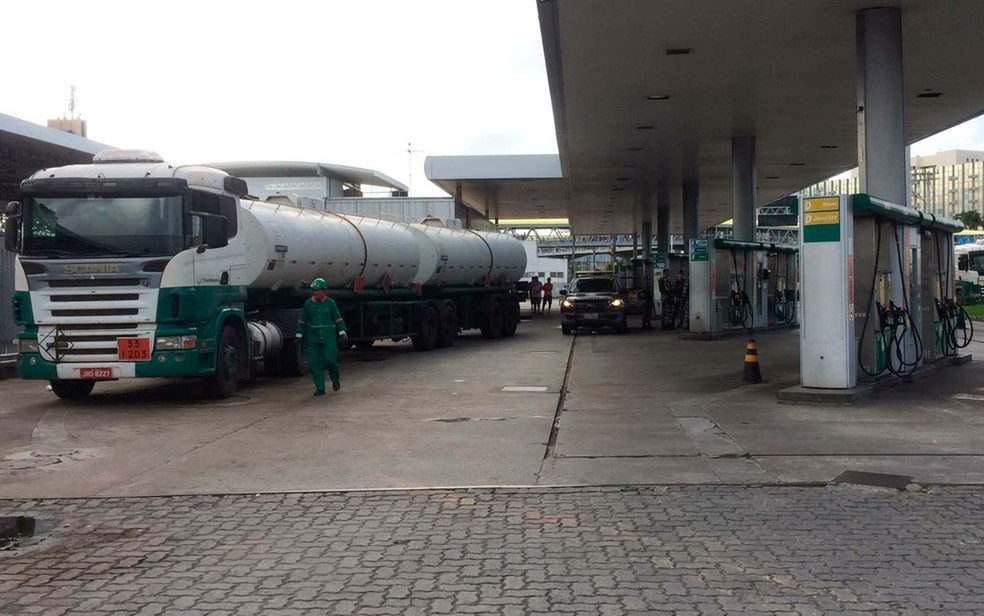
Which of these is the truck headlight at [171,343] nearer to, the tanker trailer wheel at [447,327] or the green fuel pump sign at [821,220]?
the green fuel pump sign at [821,220]

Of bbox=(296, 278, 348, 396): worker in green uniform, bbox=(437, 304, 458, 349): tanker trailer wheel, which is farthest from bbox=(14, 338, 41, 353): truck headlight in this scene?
bbox=(437, 304, 458, 349): tanker trailer wheel

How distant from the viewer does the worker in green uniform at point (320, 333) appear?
15031 millimetres

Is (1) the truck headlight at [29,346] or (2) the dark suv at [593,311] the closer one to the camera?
(1) the truck headlight at [29,346]

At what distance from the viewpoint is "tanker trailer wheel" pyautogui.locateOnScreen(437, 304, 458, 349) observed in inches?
1022

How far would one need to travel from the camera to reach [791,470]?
916 centimetres

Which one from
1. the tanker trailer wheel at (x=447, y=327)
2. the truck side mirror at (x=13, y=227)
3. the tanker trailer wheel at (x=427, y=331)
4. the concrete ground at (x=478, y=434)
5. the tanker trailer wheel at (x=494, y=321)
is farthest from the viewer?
the tanker trailer wheel at (x=494, y=321)

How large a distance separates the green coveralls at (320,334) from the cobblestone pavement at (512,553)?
672 centimetres

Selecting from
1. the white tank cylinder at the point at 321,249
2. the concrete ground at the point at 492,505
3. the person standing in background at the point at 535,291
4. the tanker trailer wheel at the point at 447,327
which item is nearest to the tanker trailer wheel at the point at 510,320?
the tanker trailer wheel at the point at 447,327

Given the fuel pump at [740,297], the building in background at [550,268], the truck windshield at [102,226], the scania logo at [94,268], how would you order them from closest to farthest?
the scania logo at [94,268] → the truck windshield at [102,226] → the fuel pump at [740,297] → the building in background at [550,268]

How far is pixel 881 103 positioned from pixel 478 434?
28.7 feet

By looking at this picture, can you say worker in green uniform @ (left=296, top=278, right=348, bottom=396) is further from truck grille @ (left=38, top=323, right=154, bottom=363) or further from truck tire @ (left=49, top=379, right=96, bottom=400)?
truck tire @ (left=49, top=379, right=96, bottom=400)

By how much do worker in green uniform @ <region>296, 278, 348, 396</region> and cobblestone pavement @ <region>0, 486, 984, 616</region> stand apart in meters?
6.72

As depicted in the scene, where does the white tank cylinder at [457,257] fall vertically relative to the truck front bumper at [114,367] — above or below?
above

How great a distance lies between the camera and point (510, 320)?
31.4 m
